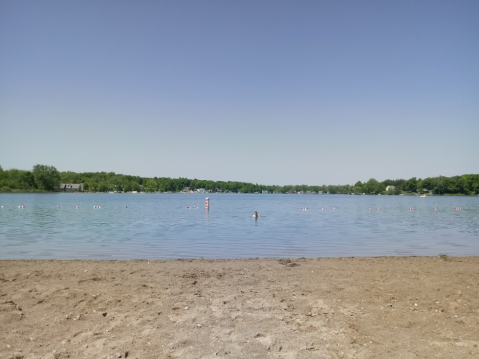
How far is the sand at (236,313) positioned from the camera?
18.5 feet

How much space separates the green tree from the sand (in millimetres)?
160184

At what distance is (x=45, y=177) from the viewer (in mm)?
152375

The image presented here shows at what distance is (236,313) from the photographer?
707 cm

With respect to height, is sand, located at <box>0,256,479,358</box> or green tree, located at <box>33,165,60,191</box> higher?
green tree, located at <box>33,165,60,191</box>

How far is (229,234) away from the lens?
25156 mm

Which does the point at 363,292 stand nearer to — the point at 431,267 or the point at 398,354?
the point at 398,354

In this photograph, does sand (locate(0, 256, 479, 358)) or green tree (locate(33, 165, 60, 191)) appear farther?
green tree (locate(33, 165, 60, 191))

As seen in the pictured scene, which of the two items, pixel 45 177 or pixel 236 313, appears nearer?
pixel 236 313

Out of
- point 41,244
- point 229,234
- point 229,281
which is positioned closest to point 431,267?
point 229,281

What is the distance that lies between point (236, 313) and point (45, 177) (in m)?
166

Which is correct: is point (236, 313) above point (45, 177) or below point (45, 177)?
below

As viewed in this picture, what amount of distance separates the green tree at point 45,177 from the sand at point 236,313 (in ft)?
526

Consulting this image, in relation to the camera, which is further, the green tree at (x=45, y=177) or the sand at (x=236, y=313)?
the green tree at (x=45, y=177)

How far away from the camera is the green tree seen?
152000 mm
